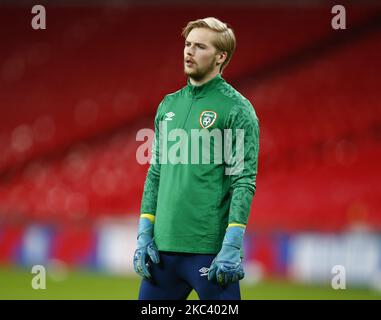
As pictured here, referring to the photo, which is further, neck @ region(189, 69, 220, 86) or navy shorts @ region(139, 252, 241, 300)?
neck @ region(189, 69, 220, 86)

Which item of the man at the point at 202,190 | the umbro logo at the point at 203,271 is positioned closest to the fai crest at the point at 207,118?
the man at the point at 202,190

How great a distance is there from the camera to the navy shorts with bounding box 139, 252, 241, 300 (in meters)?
3.00

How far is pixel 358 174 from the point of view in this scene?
36.4ft

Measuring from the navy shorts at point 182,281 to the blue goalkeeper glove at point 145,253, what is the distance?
0.03 metres

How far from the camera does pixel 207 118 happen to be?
306cm

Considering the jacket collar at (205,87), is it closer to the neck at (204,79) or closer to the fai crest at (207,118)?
the neck at (204,79)

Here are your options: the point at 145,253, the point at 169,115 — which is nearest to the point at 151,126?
the point at 169,115

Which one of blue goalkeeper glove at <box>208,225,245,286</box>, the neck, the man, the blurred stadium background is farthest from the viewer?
the blurred stadium background

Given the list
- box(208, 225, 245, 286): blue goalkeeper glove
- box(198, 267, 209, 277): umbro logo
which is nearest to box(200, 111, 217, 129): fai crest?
box(208, 225, 245, 286): blue goalkeeper glove

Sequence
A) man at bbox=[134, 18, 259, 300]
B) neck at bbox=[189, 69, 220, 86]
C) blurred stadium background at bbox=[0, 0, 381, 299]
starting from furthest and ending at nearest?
blurred stadium background at bbox=[0, 0, 381, 299] → neck at bbox=[189, 69, 220, 86] → man at bbox=[134, 18, 259, 300]

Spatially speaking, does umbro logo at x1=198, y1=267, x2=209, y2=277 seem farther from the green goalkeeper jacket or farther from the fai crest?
the fai crest

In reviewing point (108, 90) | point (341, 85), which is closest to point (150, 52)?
point (108, 90)

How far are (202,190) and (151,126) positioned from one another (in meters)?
10.2

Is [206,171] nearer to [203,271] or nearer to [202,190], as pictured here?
[202,190]
